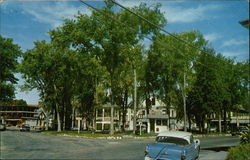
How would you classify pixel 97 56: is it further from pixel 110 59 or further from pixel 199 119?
pixel 199 119

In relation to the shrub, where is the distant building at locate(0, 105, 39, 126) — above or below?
above

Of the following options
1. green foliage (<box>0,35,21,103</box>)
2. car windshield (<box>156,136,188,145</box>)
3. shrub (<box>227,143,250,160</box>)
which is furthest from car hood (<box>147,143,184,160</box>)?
green foliage (<box>0,35,21,103</box>)

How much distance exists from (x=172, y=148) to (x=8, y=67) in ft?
159

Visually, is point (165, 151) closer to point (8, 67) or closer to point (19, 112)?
point (8, 67)

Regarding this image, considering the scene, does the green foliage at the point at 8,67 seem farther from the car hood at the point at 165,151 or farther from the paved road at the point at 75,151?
the car hood at the point at 165,151

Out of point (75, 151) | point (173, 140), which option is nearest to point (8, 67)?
point (75, 151)

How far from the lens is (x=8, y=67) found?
54219 mm

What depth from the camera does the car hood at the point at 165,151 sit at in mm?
12633

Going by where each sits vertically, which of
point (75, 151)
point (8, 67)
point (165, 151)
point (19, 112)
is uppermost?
point (8, 67)

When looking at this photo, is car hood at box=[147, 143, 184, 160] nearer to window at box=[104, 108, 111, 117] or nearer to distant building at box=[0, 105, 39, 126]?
window at box=[104, 108, 111, 117]

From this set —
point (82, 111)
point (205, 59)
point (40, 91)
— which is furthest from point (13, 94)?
point (205, 59)

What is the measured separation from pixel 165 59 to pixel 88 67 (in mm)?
17530

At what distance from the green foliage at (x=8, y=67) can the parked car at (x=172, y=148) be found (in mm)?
43253

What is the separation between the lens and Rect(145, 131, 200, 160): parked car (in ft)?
41.6
